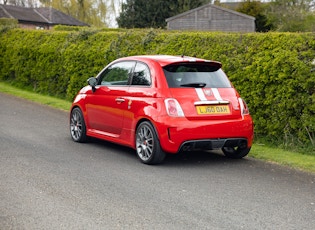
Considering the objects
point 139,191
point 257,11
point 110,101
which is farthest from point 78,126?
point 257,11

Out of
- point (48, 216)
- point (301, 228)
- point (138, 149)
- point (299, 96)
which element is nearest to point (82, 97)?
point (138, 149)

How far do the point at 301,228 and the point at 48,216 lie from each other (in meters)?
2.55

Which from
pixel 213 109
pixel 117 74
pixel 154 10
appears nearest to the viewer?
pixel 213 109

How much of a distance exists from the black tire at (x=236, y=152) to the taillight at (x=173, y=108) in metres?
1.46

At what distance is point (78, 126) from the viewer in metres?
10.7

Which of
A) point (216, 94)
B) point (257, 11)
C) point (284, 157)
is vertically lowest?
point (284, 157)

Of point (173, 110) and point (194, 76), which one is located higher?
point (194, 76)

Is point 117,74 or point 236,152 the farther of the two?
point 117,74

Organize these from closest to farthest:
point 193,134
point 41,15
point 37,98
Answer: point 193,134 → point 37,98 → point 41,15

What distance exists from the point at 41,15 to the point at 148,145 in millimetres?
68078

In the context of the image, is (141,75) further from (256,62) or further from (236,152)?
(256,62)

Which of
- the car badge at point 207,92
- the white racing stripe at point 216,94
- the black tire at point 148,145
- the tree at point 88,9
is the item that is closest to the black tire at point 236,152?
the white racing stripe at point 216,94

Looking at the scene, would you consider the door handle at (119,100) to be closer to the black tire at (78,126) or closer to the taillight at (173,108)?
the taillight at (173,108)

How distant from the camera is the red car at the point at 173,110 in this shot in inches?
326
